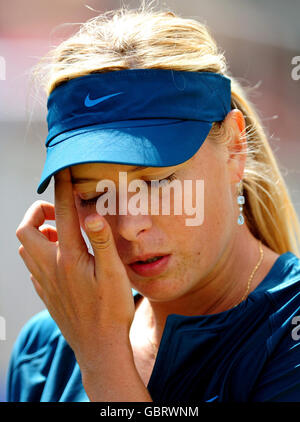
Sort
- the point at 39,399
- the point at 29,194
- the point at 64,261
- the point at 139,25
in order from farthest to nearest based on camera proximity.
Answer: the point at 29,194
the point at 39,399
the point at 139,25
the point at 64,261

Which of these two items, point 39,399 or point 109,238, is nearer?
point 109,238

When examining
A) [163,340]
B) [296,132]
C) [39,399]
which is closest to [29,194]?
[296,132]

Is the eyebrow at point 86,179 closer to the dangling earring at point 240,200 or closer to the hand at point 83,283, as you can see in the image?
the hand at point 83,283

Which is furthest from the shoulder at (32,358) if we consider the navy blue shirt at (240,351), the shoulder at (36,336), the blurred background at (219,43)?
the blurred background at (219,43)

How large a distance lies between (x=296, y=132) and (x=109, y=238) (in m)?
5.63

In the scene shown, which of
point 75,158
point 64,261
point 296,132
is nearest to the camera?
point 75,158

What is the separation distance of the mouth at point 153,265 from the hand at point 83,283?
6cm

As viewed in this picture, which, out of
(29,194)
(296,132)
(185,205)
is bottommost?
(185,205)

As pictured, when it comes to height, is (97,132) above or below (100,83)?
below

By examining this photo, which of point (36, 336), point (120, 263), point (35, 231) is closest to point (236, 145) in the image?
point (120, 263)

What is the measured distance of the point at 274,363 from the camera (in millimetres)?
1351

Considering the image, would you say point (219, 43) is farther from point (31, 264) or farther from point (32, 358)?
point (31, 264)

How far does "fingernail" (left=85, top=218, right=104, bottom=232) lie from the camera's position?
1.31 m
